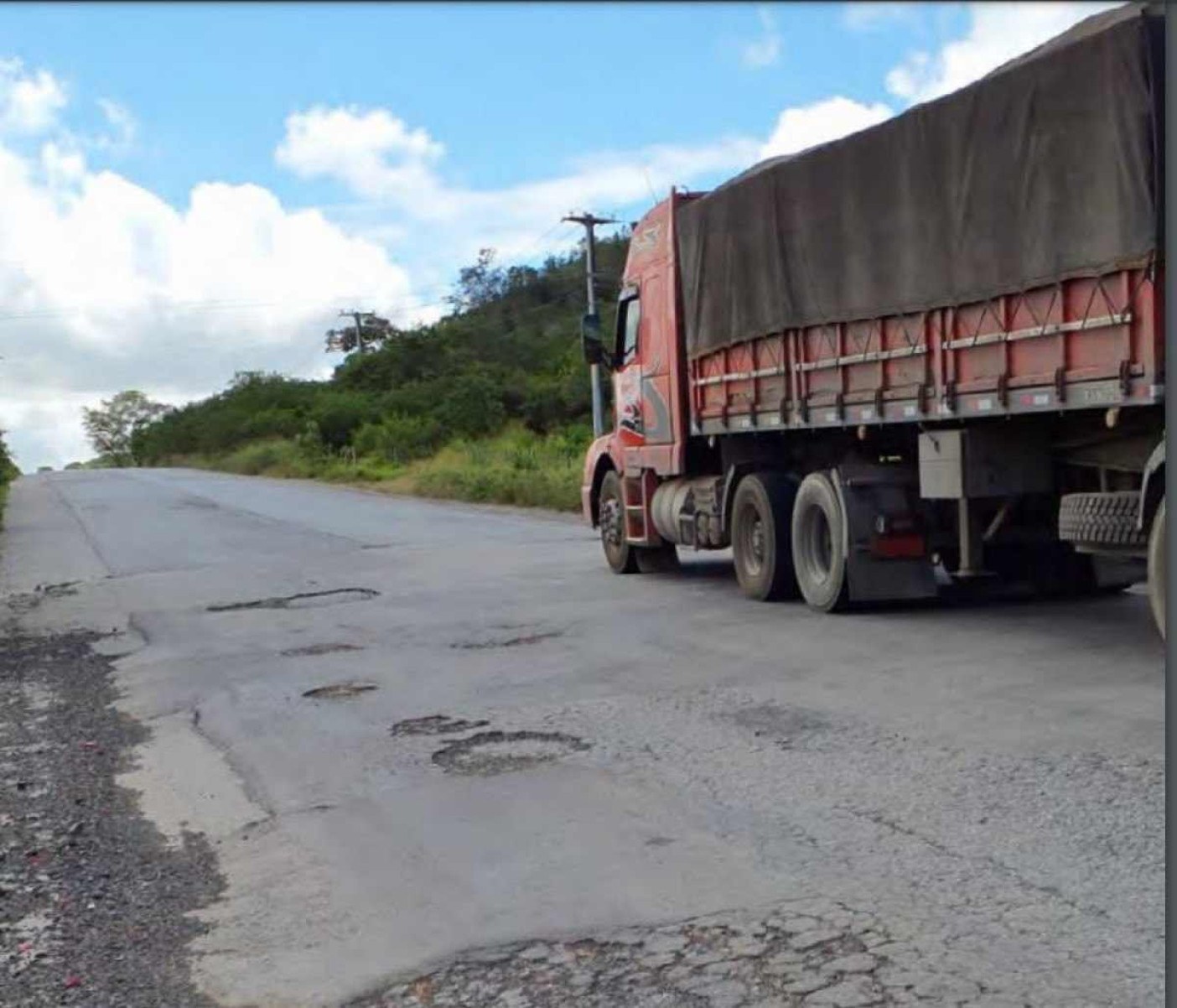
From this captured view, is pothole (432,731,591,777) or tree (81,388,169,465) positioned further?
tree (81,388,169,465)

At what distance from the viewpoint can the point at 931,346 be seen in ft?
31.0

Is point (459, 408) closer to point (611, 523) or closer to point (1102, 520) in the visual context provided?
point (611, 523)

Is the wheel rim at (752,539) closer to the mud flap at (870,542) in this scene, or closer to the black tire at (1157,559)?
the mud flap at (870,542)

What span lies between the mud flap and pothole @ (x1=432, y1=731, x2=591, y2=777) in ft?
A: 12.9

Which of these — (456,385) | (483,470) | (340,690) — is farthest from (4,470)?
(340,690)

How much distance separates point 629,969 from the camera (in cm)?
423

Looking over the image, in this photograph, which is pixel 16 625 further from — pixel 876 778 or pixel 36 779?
pixel 876 778

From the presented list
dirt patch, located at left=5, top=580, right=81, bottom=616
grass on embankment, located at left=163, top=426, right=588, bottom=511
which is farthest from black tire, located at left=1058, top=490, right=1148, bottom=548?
grass on embankment, located at left=163, top=426, right=588, bottom=511

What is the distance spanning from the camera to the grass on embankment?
30.6 meters

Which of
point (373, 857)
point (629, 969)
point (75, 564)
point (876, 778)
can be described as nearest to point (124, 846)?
point (373, 857)

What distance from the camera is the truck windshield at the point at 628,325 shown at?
1468 centimetres

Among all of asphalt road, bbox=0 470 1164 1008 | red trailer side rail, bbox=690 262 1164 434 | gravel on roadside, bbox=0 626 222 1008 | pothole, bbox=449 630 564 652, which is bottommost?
gravel on roadside, bbox=0 626 222 1008

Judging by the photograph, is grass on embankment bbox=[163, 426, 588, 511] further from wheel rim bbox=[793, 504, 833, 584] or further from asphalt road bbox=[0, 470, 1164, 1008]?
asphalt road bbox=[0, 470, 1164, 1008]

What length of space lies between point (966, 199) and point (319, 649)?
225 inches
